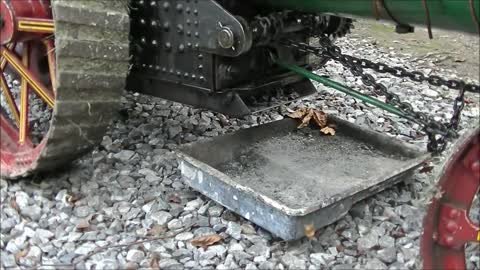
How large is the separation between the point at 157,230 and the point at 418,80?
109 centimetres

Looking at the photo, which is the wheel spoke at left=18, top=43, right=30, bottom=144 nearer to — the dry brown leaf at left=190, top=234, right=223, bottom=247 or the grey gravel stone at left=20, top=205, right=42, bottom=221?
the grey gravel stone at left=20, top=205, right=42, bottom=221

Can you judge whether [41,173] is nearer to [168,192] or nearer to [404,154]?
[168,192]

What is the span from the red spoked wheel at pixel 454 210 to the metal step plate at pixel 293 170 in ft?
1.41

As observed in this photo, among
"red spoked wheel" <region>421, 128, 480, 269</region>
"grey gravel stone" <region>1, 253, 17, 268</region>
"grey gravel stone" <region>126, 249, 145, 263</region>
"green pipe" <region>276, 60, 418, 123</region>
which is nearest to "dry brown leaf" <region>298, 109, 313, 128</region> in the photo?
"green pipe" <region>276, 60, 418, 123</region>

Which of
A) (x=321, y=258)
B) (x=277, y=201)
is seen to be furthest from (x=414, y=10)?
(x=321, y=258)

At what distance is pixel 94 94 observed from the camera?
2.43 metres

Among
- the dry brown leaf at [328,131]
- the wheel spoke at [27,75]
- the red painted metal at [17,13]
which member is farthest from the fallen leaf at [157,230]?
the dry brown leaf at [328,131]

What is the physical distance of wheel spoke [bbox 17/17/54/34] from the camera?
2520 millimetres

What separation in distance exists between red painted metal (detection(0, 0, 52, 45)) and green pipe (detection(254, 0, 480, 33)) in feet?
3.19

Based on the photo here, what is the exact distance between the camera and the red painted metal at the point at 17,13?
254cm

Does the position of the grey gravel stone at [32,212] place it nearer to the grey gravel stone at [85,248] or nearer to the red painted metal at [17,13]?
the grey gravel stone at [85,248]

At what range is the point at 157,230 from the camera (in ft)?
8.26

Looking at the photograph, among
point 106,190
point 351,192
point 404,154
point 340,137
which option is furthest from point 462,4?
point 106,190

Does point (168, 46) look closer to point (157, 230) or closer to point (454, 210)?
point (157, 230)
